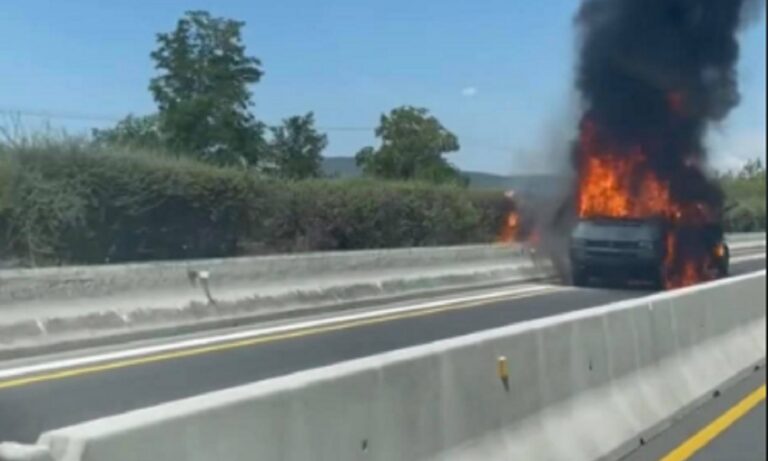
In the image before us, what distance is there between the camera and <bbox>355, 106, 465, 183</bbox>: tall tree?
10062mm

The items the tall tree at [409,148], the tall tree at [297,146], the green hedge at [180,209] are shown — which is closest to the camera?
the tall tree at [297,146]

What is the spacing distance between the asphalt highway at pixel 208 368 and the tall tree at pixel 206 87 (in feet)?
5.68

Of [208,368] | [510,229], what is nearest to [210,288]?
[510,229]

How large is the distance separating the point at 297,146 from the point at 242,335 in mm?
9849

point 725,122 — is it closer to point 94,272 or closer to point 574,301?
point 574,301

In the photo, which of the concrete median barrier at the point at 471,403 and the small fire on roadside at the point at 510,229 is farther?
the small fire on roadside at the point at 510,229

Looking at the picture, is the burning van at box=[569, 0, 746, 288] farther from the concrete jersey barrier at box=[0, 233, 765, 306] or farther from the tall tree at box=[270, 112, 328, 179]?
the tall tree at box=[270, 112, 328, 179]

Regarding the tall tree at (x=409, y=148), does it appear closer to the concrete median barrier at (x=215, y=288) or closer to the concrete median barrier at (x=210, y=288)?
the concrete median barrier at (x=215, y=288)

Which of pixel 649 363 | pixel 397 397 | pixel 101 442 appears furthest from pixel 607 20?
pixel 101 442

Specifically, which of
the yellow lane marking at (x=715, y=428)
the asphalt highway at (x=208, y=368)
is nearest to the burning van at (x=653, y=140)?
the asphalt highway at (x=208, y=368)

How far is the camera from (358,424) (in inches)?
275

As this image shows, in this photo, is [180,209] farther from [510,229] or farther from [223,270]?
[510,229]

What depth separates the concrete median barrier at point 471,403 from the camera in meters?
5.56

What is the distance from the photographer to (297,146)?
29.8 feet
